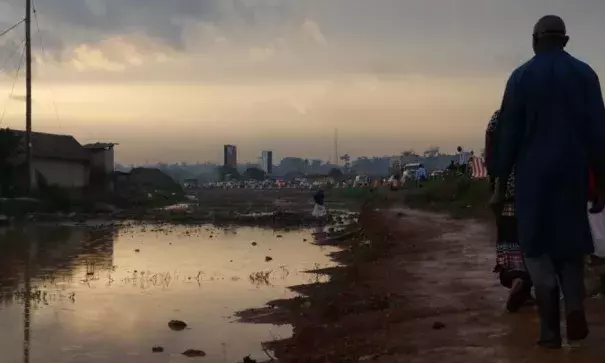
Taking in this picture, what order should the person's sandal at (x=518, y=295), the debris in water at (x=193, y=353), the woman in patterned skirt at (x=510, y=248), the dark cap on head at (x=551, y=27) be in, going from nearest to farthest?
the dark cap on head at (x=551, y=27), the woman in patterned skirt at (x=510, y=248), the person's sandal at (x=518, y=295), the debris in water at (x=193, y=353)

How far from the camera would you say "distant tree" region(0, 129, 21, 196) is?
→ 37.9 metres

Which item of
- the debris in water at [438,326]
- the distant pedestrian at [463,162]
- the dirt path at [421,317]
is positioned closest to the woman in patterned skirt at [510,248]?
the dirt path at [421,317]

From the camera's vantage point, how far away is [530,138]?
4.69 meters

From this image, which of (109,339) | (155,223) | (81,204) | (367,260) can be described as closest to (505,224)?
(109,339)

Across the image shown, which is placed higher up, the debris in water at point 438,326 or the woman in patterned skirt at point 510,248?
the woman in patterned skirt at point 510,248

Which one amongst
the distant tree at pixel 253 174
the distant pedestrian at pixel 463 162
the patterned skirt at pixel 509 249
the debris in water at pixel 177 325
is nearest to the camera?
the patterned skirt at pixel 509 249

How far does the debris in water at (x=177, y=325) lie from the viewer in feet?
32.1

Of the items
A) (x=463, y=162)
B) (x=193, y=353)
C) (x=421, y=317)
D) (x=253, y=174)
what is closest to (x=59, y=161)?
(x=463, y=162)

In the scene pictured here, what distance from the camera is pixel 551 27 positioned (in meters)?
4.89

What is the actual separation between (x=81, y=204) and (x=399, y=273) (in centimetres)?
3259

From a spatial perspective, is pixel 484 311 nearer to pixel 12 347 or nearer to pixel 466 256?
pixel 12 347

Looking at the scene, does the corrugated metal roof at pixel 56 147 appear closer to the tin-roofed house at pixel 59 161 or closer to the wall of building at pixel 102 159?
the tin-roofed house at pixel 59 161

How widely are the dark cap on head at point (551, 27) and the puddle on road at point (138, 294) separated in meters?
4.86

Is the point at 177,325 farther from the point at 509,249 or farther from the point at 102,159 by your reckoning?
the point at 102,159
